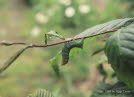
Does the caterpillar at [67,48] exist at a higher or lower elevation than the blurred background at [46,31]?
lower

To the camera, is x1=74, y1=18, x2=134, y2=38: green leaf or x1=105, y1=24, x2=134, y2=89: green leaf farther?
x1=74, y1=18, x2=134, y2=38: green leaf

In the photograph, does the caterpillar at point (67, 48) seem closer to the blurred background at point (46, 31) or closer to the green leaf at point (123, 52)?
the green leaf at point (123, 52)

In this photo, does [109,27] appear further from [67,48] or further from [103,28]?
[67,48]

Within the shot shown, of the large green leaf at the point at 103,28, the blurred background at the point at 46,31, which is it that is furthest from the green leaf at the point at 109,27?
the blurred background at the point at 46,31

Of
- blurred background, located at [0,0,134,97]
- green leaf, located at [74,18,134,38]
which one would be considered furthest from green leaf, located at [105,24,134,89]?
blurred background, located at [0,0,134,97]

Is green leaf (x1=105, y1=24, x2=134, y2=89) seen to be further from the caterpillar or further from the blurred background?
the blurred background
